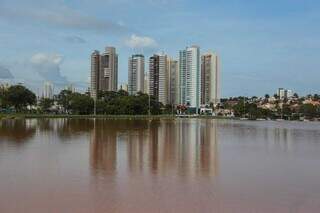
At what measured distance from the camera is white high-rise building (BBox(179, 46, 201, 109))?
148 meters

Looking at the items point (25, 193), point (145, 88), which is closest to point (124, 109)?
point (145, 88)

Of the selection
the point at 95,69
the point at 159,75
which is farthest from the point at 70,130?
the point at 95,69

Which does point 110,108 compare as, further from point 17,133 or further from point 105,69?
point 17,133

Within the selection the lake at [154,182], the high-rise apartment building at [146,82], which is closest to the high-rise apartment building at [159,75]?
the high-rise apartment building at [146,82]

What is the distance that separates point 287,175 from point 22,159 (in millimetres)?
8923

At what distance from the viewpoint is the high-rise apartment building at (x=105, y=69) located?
14775 cm

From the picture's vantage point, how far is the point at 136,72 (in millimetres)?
151625

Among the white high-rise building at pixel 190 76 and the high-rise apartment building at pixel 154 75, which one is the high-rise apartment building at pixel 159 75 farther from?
the white high-rise building at pixel 190 76

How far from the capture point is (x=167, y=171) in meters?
14.5

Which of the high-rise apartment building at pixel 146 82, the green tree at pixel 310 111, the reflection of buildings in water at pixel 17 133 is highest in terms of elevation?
the high-rise apartment building at pixel 146 82

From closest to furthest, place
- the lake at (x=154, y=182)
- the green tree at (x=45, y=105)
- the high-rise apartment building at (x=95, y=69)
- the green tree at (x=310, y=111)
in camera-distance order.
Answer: the lake at (x=154, y=182)
the green tree at (x=45, y=105)
the green tree at (x=310, y=111)
the high-rise apartment building at (x=95, y=69)

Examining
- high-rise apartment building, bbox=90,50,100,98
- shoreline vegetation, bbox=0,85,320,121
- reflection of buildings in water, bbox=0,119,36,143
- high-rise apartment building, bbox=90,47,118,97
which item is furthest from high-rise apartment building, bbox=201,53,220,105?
reflection of buildings in water, bbox=0,119,36,143

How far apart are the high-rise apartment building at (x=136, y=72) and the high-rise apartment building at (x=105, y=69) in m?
4.94

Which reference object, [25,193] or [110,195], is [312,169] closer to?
[110,195]
